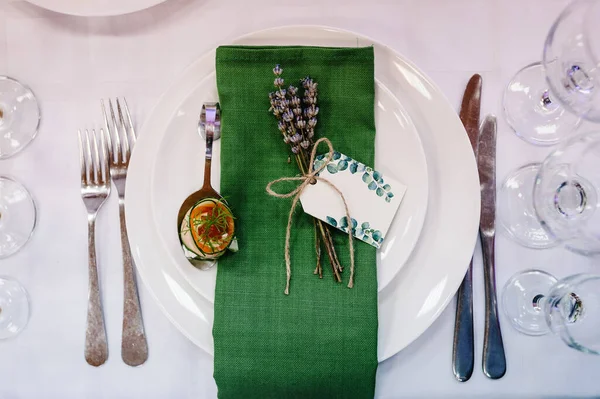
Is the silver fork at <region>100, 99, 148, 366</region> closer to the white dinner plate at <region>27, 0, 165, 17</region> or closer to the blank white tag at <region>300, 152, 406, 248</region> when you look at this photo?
the white dinner plate at <region>27, 0, 165, 17</region>

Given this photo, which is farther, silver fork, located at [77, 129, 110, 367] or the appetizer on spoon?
silver fork, located at [77, 129, 110, 367]

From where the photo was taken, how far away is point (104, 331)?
0.85 meters

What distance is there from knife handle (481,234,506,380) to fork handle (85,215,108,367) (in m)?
0.67

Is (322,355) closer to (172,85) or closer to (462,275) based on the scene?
(462,275)

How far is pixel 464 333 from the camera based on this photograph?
0.83 m

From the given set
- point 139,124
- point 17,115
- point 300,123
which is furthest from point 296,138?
point 17,115

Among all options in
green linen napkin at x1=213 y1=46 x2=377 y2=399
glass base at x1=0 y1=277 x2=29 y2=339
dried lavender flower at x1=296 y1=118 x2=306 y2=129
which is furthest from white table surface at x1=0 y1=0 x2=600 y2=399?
dried lavender flower at x1=296 y1=118 x2=306 y2=129

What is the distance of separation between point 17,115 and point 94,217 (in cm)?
24

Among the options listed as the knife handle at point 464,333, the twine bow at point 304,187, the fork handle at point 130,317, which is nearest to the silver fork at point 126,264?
the fork handle at point 130,317

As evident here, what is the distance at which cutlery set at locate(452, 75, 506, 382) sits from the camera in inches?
32.7

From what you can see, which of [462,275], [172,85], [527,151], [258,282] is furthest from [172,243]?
[527,151]

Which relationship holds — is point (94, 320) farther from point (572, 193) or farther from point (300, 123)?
point (572, 193)

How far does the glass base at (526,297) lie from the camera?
0.86m

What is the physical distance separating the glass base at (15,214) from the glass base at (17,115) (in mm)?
63
